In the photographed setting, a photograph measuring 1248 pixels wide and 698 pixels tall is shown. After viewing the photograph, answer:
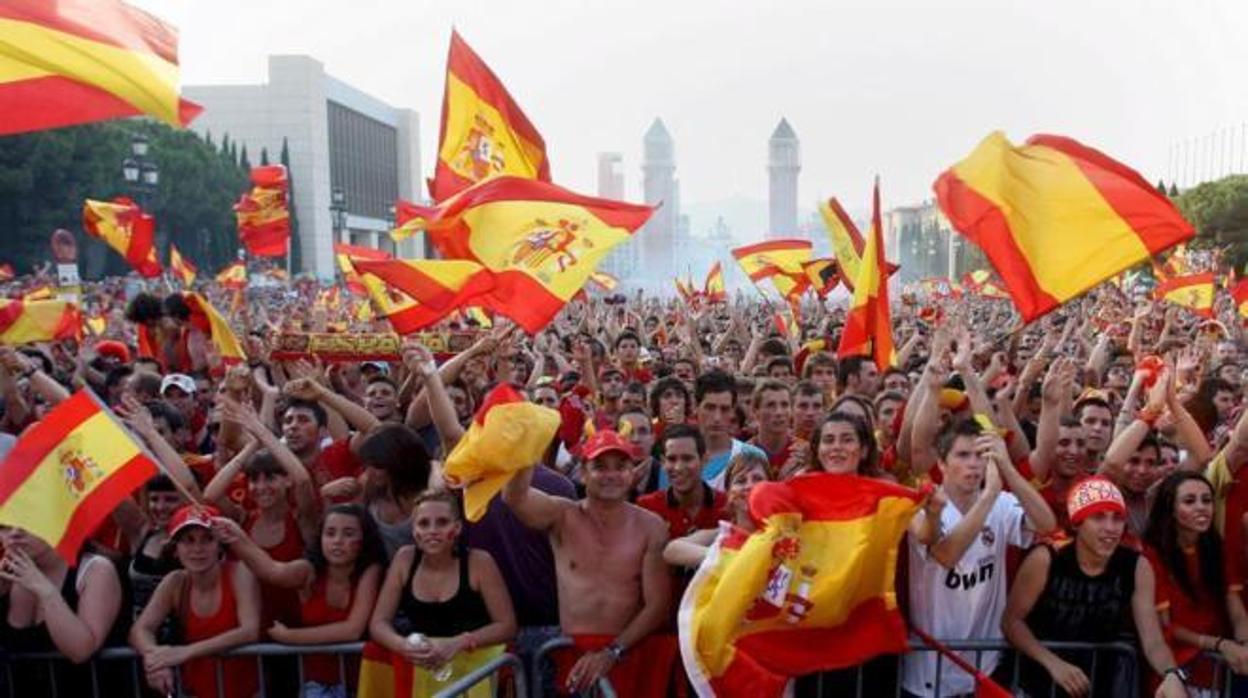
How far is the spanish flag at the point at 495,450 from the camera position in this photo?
14.2ft

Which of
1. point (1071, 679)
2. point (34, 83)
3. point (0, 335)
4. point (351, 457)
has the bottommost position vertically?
point (1071, 679)

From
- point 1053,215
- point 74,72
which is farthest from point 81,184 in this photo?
point 1053,215

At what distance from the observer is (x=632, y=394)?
7391 mm

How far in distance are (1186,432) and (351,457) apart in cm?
409

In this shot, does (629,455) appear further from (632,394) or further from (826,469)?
(632,394)

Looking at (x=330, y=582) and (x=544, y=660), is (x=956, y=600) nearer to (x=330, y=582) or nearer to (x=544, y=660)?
(x=544, y=660)

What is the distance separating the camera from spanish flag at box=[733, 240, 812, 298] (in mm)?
14703

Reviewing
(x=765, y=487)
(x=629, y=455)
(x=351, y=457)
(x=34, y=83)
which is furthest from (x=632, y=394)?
(x=34, y=83)

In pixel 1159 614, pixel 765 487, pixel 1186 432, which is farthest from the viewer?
pixel 1186 432

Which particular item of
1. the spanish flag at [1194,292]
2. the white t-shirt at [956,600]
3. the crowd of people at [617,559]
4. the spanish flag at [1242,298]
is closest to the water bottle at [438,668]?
the crowd of people at [617,559]

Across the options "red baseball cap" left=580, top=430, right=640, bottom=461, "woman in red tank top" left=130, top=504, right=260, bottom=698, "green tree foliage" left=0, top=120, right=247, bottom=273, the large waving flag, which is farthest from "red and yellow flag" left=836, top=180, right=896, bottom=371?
"green tree foliage" left=0, top=120, right=247, bottom=273

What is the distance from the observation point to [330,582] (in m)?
4.73

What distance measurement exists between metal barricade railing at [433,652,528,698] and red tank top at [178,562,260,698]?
2.97 feet

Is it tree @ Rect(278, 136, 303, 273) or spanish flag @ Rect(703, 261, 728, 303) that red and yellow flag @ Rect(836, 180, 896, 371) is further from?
tree @ Rect(278, 136, 303, 273)
